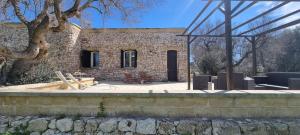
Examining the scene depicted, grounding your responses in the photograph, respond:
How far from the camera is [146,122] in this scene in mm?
3057

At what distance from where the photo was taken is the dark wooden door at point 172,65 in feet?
43.2

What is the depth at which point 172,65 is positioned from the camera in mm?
13195

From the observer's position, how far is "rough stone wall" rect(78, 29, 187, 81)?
1303 cm

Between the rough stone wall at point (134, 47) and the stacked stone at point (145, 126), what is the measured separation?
32.5ft

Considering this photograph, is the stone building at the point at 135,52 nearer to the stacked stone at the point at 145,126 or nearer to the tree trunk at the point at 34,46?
the tree trunk at the point at 34,46

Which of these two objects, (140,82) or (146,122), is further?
(140,82)

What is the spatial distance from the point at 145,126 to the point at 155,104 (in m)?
0.35

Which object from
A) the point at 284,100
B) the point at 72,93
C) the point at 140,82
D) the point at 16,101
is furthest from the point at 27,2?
the point at 140,82

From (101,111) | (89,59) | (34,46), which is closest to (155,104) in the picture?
(101,111)

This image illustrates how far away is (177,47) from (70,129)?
10.6 m

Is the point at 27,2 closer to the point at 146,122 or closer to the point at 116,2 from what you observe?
the point at 116,2

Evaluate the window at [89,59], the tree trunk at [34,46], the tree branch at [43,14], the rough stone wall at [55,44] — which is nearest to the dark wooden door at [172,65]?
the window at [89,59]

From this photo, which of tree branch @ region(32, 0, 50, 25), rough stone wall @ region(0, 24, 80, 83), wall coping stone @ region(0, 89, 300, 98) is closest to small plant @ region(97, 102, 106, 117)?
wall coping stone @ region(0, 89, 300, 98)

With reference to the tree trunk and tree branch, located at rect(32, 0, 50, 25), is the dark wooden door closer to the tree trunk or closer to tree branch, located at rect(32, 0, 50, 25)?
the tree trunk
